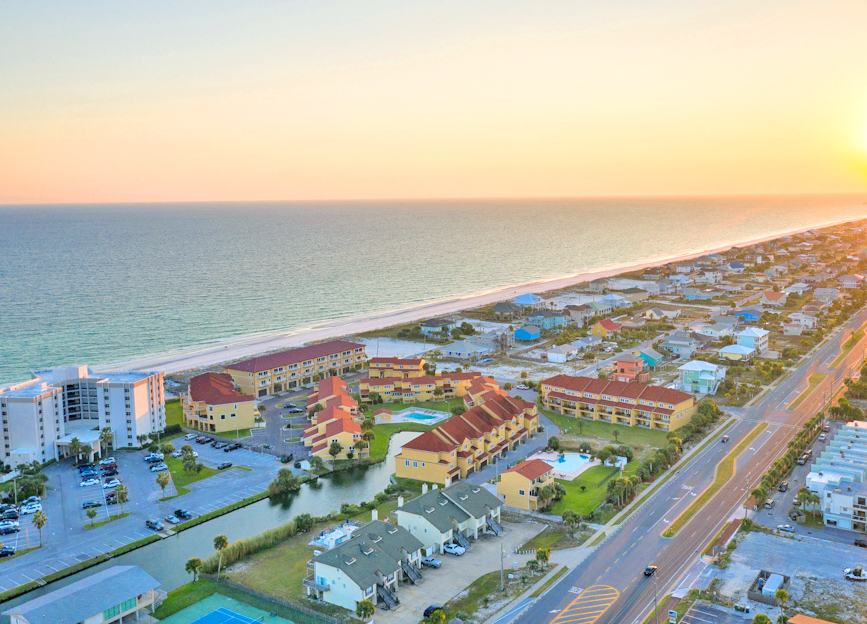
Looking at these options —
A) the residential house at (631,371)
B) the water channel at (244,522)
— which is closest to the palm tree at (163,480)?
the water channel at (244,522)

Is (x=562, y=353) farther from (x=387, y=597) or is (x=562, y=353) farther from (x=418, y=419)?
(x=387, y=597)

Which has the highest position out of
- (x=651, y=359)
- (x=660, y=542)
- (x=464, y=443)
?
(x=464, y=443)

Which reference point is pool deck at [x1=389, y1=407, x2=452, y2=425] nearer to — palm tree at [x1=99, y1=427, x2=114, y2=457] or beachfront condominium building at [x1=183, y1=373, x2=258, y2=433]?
beachfront condominium building at [x1=183, y1=373, x2=258, y2=433]

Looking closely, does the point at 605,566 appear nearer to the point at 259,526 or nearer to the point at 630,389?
the point at 259,526

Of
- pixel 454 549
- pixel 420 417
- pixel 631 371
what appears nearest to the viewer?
pixel 454 549

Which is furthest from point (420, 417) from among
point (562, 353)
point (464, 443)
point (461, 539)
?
point (562, 353)

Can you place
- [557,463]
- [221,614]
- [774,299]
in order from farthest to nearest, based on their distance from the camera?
1. [774,299]
2. [557,463]
3. [221,614]

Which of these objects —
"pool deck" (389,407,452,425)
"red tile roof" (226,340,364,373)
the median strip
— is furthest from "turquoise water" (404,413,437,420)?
the median strip
